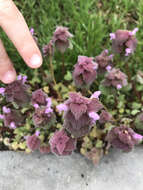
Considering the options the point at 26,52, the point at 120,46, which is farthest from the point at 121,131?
the point at 26,52

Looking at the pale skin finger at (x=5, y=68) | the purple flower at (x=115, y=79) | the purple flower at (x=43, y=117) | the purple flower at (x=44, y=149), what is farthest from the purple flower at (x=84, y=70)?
the purple flower at (x=44, y=149)

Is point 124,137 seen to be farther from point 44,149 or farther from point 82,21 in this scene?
point 82,21

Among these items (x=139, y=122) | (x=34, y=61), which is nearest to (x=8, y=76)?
(x=34, y=61)

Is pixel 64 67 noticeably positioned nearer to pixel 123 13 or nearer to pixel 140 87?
pixel 140 87

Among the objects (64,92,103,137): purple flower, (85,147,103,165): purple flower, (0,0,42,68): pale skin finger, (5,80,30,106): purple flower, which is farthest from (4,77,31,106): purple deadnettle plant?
(85,147,103,165): purple flower

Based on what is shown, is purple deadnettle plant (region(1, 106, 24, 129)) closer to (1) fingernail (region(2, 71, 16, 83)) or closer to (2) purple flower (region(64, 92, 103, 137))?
(1) fingernail (region(2, 71, 16, 83))

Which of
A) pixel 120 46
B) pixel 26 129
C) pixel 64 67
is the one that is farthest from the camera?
pixel 64 67

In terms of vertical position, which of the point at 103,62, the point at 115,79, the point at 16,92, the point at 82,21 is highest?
the point at 82,21
